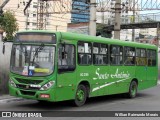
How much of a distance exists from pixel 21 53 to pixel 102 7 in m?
30.4

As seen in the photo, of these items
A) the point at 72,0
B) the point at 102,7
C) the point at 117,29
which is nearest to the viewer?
the point at 117,29

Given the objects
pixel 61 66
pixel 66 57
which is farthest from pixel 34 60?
pixel 66 57

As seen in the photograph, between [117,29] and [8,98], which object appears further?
[117,29]

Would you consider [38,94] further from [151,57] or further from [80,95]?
[151,57]

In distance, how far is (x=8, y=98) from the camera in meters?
15.2

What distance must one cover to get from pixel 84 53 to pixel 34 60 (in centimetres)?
213

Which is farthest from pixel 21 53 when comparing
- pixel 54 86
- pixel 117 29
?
pixel 117 29

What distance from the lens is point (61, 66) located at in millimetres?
12727

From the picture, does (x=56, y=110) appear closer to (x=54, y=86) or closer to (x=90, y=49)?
(x=54, y=86)

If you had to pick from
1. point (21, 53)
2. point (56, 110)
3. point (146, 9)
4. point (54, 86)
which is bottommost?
point (56, 110)

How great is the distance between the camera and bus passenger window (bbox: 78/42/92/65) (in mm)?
13758

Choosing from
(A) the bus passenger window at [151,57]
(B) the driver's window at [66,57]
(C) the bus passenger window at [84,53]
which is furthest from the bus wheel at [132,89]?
(B) the driver's window at [66,57]

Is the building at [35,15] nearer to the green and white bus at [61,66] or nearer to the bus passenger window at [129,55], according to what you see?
the bus passenger window at [129,55]

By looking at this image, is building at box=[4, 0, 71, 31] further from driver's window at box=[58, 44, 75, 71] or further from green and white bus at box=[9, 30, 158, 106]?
driver's window at box=[58, 44, 75, 71]
